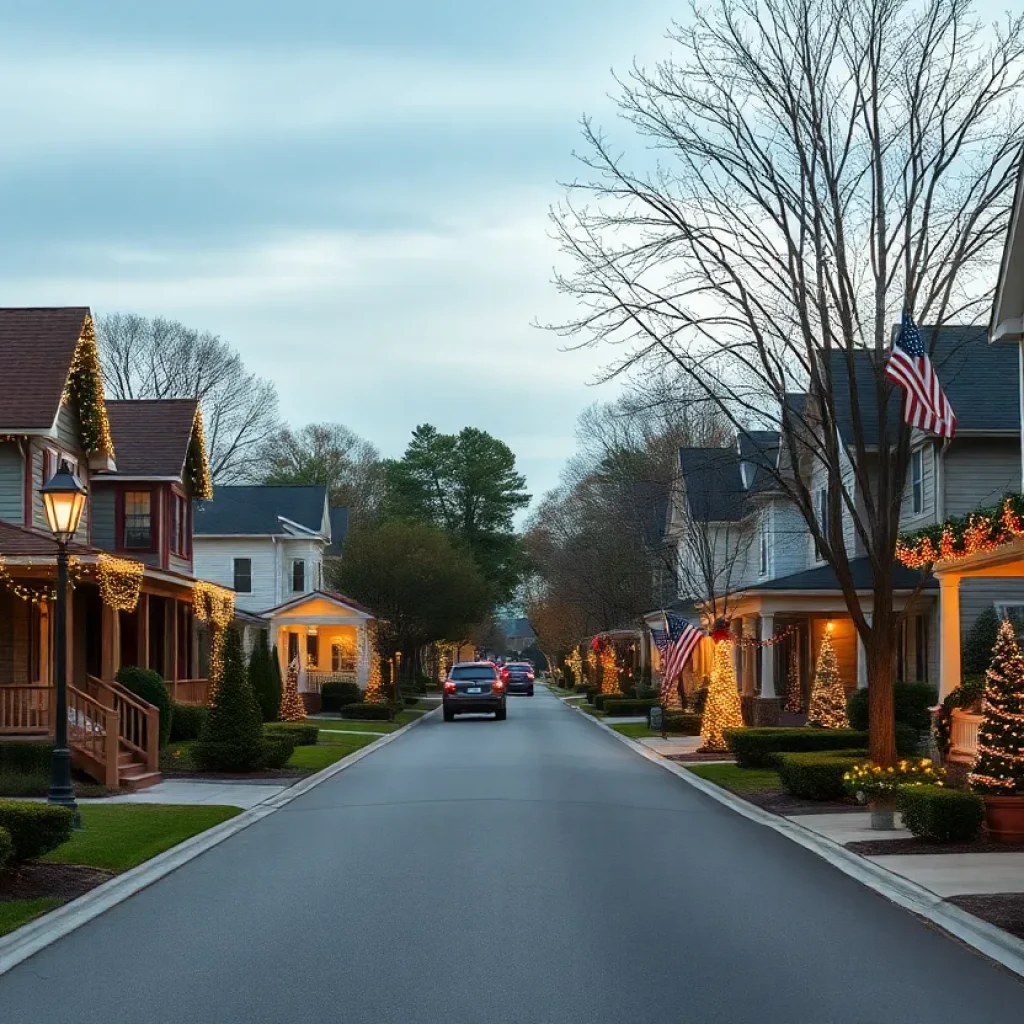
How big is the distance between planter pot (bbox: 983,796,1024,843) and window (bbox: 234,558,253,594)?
4847 cm

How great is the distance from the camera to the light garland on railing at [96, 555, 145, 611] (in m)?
25.1

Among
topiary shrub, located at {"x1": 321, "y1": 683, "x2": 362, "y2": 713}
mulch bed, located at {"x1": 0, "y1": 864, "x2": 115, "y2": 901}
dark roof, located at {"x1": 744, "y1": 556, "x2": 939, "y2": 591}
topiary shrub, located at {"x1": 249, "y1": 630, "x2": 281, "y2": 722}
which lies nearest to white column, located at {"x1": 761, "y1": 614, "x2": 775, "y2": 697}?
dark roof, located at {"x1": 744, "y1": 556, "x2": 939, "y2": 591}

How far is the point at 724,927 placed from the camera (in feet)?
35.4

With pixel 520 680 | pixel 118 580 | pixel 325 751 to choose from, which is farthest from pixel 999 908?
pixel 520 680

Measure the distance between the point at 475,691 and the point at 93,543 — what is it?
1525 centimetres

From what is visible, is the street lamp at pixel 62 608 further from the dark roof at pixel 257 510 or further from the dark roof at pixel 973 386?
the dark roof at pixel 257 510

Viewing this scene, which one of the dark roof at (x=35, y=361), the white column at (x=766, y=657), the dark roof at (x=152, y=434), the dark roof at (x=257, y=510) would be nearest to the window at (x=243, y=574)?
the dark roof at (x=257, y=510)

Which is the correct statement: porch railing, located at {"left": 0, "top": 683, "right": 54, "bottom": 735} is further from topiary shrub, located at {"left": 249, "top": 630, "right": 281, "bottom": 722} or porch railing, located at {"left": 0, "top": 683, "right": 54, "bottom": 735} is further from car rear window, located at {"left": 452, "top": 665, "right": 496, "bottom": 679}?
car rear window, located at {"left": 452, "top": 665, "right": 496, "bottom": 679}

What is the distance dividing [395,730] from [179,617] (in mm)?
8183

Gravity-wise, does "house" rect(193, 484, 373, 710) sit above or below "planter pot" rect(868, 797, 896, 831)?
above

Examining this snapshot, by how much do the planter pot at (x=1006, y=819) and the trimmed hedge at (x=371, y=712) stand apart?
1346 inches

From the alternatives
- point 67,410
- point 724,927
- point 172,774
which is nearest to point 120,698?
point 172,774

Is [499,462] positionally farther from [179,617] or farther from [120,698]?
[120,698]

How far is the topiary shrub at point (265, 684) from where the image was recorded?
40.8 m
